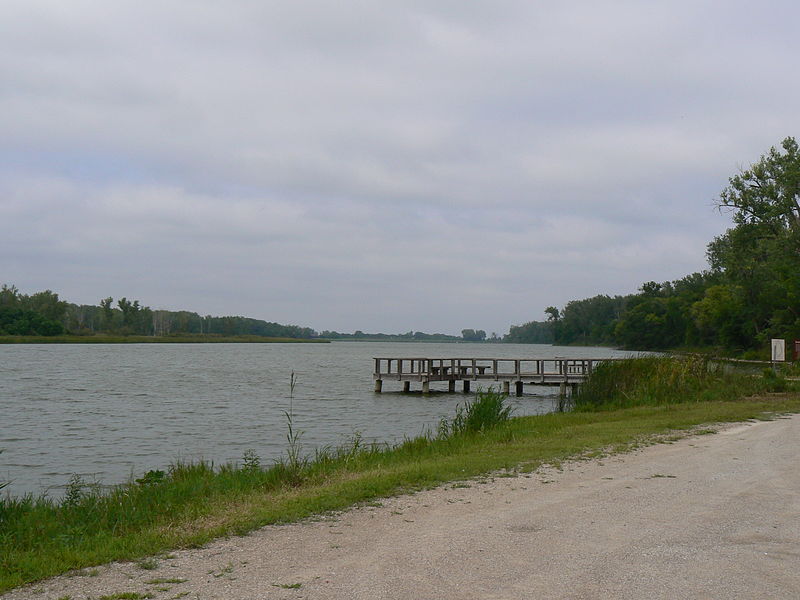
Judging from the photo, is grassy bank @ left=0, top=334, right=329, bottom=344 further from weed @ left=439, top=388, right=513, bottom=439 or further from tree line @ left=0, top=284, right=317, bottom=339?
weed @ left=439, top=388, right=513, bottom=439

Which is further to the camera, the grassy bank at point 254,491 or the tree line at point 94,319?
the tree line at point 94,319

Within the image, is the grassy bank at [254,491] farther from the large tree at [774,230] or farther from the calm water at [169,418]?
the large tree at [774,230]

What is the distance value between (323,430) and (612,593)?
17.6 metres

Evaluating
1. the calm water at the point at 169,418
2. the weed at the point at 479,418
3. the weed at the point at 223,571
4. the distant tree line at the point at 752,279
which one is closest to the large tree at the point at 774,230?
the distant tree line at the point at 752,279

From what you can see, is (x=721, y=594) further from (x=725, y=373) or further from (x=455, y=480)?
(x=725, y=373)

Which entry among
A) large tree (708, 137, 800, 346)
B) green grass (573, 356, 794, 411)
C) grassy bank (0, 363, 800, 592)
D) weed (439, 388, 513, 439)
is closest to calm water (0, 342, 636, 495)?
grassy bank (0, 363, 800, 592)

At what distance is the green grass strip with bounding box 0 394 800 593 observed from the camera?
6215 millimetres

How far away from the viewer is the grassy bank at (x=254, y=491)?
20.6 feet

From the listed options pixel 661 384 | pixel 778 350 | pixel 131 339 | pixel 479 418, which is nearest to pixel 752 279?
pixel 778 350

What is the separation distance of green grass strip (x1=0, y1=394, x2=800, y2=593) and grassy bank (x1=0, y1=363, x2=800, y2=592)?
0.02 meters

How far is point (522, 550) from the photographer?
19.6ft

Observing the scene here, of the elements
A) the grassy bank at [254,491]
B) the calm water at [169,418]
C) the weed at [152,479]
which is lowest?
the calm water at [169,418]

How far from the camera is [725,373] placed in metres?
24.7

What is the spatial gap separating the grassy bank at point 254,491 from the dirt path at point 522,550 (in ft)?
1.33
